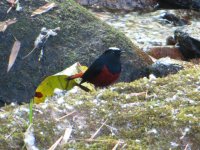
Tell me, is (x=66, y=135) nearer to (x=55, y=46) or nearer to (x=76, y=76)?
(x=76, y=76)

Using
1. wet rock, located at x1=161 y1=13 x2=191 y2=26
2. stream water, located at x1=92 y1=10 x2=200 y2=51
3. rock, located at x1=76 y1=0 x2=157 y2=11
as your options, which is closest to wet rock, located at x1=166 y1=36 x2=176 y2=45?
stream water, located at x1=92 y1=10 x2=200 y2=51

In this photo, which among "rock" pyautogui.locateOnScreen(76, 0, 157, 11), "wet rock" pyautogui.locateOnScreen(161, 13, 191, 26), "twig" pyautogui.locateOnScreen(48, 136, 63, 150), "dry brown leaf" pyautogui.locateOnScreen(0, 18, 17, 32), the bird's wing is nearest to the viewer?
"twig" pyautogui.locateOnScreen(48, 136, 63, 150)

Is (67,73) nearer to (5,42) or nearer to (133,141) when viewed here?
(5,42)

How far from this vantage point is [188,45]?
8133 mm

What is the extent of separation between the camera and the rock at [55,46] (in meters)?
5.28

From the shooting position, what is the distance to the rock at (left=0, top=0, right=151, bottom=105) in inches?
208

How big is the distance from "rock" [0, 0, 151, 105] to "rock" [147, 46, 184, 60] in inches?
83.8

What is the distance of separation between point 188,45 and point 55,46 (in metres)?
3.18

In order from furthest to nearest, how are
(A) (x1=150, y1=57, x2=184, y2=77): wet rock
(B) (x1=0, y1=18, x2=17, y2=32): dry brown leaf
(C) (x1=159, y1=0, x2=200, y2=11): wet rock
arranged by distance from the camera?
(C) (x1=159, y1=0, x2=200, y2=11): wet rock
(A) (x1=150, y1=57, x2=184, y2=77): wet rock
(B) (x1=0, y1=18, x2=17, y2=32): dry brown leaf

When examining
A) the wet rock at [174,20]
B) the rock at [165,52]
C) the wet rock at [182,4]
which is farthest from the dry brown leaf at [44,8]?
the wet rock at [182,4]

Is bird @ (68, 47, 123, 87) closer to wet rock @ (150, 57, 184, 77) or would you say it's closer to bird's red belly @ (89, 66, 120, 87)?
bird's red belly @ (89, 66, 120, 87)

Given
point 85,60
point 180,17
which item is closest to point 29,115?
point 85,60

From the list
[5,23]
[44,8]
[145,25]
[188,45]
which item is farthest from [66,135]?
[145,25]

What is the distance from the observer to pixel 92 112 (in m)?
2.58
